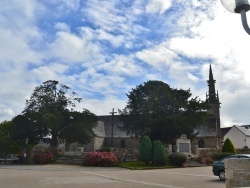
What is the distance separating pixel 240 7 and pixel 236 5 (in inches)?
3.4

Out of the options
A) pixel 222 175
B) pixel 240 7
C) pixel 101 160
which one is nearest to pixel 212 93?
pixel 101 160

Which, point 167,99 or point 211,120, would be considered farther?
point 211,120

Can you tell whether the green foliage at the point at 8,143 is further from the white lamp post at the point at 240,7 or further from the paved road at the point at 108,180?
the white lamp post at the point at 240,7

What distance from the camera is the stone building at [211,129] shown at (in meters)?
54.8

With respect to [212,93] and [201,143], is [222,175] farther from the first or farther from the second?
[212,93]

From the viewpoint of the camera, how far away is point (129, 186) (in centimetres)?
1485

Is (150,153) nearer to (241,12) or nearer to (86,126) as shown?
(86,126)

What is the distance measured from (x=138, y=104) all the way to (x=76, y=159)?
48.8 ft

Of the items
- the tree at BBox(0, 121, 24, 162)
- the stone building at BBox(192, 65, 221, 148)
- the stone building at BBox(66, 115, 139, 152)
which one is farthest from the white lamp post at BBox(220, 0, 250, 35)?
the stone building at BBox(66, 115, 139, 152)

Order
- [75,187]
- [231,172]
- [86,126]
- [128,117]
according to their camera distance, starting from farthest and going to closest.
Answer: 1. [128,117]
2. [86,126]
3. [75,187]
4. [231,172]

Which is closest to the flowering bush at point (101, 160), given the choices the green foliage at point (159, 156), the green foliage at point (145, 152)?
the green foliage at point (145, 152)

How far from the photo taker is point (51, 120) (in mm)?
38188

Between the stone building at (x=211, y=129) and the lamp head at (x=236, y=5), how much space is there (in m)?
47.7

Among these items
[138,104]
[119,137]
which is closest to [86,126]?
[138,104]
